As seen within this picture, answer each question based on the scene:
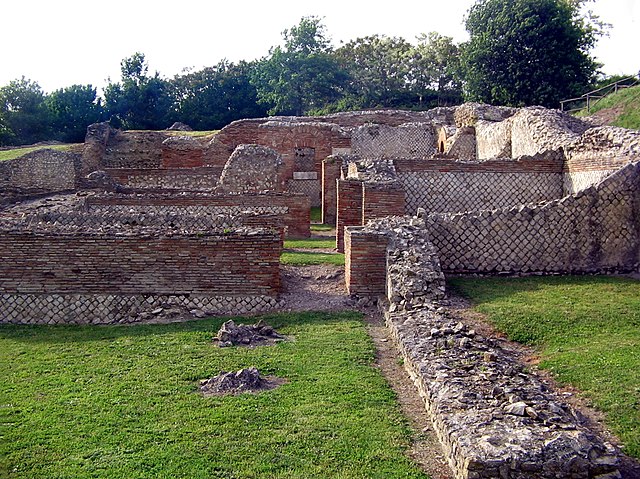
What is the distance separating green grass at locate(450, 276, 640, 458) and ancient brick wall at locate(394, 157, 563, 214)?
495cm

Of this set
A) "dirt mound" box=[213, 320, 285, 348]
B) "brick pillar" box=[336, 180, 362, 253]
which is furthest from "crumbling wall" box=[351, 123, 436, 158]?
"dirt mound" box=[213, 320, 285, 348]

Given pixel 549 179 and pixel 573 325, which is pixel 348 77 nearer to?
pixel 549 179

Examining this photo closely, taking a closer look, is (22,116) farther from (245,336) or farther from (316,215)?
(245,336)

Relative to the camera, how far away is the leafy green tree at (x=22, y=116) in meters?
39.6

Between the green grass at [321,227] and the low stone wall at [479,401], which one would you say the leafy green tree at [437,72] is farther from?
the low stone wall at [479,401]

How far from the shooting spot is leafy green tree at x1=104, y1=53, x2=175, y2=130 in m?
40.9

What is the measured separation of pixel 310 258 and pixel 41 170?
19.1 meters

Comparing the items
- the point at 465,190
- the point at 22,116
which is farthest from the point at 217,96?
the point at 465,190

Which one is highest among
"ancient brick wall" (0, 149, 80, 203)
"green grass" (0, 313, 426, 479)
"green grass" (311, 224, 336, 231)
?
"ancient brick wall" (0, 149, 80, 203)

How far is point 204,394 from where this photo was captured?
5398 millimetres

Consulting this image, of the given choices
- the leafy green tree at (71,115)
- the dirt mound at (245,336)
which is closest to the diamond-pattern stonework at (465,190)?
the dirt mound at (245,336)

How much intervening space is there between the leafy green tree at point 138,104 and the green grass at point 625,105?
1038 inches

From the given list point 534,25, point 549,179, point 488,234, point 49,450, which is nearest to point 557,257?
point 488,234

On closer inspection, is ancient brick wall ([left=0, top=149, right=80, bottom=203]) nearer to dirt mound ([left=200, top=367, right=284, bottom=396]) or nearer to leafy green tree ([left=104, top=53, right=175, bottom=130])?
leafy green tree ([left=104, top=53, right=175, bottom=130])
